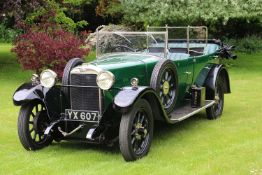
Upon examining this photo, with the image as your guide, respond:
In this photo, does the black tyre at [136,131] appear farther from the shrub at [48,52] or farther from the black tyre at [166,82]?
the shrub at [48,52]

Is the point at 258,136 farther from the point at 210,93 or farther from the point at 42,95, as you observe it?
the point at 42,95

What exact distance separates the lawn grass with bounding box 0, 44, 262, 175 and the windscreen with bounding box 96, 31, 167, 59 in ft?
4.36

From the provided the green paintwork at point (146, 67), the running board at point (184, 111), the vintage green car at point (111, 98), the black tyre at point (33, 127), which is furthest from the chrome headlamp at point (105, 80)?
the running board at point (184, 111)

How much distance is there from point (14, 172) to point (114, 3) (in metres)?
14.7

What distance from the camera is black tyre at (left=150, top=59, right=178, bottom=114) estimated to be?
7056 millimetres

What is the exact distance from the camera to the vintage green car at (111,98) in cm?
638

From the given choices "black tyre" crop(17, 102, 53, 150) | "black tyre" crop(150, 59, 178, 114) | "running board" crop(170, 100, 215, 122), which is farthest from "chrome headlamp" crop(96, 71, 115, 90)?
"running board" crop(170, 100, 215, 122)

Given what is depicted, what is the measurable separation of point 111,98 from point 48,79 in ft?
3.07

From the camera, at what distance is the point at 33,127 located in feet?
22.6

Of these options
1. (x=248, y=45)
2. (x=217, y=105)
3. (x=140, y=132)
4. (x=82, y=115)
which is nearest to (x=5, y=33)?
(x=248, y=45)

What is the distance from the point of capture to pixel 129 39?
813 centimetres

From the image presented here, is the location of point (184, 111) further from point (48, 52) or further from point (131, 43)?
point (48, 52)

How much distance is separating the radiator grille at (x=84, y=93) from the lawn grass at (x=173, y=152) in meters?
0.64

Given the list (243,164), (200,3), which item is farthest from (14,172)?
(200,3)
